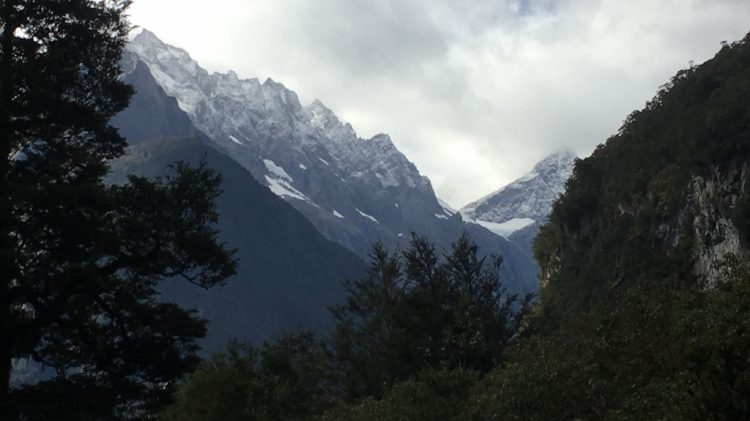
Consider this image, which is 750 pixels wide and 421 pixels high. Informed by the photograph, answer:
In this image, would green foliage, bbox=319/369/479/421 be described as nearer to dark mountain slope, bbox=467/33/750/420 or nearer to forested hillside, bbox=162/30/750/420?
forested hillside, bbox=162/30/750/420

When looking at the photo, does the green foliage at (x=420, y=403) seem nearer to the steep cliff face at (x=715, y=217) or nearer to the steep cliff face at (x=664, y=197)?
the steep cliff face at (x=664, y=197)

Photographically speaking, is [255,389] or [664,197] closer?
[255,389]

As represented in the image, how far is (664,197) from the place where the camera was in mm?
81000

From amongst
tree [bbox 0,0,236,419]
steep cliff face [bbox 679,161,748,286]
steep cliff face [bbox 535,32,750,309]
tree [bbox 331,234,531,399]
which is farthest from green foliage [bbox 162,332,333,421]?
steep cliff face [bbox 679,161,748,286]

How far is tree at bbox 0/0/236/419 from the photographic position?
21.6 m

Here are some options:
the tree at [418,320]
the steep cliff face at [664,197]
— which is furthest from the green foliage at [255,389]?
the steep cliff face at [664,197]

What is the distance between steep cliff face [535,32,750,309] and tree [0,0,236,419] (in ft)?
148

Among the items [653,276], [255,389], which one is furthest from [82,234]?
[653,276]

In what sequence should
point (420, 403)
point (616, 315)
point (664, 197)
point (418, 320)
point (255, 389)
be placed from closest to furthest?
point (616, 315)
point (420, 403)
point (255, 389)
point (418, 320)
point (664, 197)

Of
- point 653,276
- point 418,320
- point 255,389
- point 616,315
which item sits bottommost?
point 255,389

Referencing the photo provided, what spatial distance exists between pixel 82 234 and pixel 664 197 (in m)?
70.1

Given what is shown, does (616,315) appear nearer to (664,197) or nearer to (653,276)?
(653,276)

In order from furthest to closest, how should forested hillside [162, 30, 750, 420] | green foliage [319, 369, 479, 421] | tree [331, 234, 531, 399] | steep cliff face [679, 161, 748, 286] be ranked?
1. steep cliff face [679, 161, 748, 286]
2. tree [331, 234, 531, 399]
3. green foliage [319, 369, 479, 421]
4. forested hillside [162, 30, 750, 420]

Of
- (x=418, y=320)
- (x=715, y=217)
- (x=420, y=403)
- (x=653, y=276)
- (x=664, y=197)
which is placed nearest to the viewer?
(x=420, y=403)
